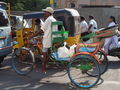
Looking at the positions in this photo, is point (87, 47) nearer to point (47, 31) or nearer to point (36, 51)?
point (47, 31)

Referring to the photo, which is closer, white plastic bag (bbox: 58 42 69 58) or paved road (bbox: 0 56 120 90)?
paved road (bbox: 0 56 120 90)

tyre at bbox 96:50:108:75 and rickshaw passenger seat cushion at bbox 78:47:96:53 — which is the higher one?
rickshaw passenger seat cushion at bbox 78:47:96:53

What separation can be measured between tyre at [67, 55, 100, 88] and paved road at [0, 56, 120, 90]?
0.19 metres

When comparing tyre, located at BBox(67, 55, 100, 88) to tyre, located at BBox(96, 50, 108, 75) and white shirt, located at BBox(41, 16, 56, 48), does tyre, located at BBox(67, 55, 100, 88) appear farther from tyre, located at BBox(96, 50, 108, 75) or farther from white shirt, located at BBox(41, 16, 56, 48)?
white shirt, located at BBox(41, 16, 56, 48)

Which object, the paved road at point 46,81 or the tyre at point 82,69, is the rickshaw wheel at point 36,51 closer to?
the paved road at point 46,81

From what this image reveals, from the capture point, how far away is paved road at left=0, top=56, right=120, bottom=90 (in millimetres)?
6480

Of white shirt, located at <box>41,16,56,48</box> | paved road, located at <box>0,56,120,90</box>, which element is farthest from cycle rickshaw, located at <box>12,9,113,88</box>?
paved road, located at <box>0,56,120,90</box>

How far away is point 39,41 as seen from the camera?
7.80 m

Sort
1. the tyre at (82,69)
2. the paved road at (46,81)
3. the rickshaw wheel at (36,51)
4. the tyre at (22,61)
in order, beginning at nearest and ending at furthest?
the tyre at (82,69)
the paved road at (46,81)
the tyre at (22,61)
the rickshaw wheel at (36,51)

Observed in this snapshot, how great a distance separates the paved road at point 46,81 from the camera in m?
6.48

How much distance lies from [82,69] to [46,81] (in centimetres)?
113

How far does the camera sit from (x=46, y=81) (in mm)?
7027

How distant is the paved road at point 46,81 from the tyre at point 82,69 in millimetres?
193

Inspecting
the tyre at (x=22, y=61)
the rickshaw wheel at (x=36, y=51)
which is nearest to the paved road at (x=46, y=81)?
the tyre at (x=22, y=61)
